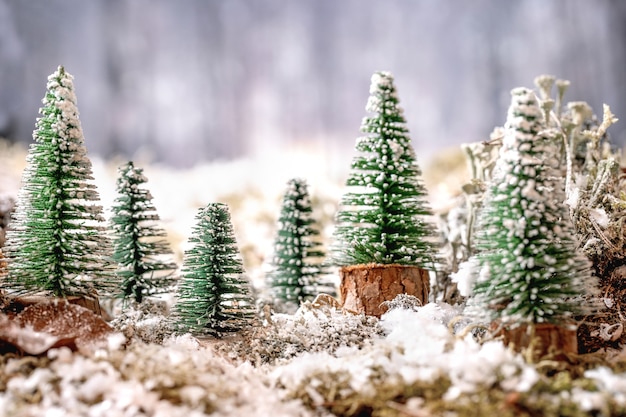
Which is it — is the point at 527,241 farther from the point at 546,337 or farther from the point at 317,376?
the point at 317,376

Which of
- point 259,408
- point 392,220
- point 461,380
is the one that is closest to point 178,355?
point 259,408

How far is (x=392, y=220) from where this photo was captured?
201 cm

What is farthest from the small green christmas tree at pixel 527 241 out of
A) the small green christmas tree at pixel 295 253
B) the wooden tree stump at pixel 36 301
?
the wooden tree stump at pixel 36 301

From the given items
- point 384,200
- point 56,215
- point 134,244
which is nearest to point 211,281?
point 134,244

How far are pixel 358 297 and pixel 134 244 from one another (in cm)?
80

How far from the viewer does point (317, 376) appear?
1.40 meters

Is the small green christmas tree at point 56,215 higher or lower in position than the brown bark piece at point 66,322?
higher

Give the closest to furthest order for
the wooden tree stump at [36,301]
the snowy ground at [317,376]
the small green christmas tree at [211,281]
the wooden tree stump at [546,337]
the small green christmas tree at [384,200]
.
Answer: the snowy ground at [317,376], the wooden tree stump at [546,337], the wooden tree stump at [36,301], the small green christmas tree at [211,281], the small green christmas tree at [384,200]

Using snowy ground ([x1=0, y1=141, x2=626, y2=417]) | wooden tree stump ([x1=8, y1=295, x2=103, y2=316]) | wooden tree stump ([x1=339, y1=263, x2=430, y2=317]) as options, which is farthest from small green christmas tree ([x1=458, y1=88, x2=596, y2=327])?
wooden tree stump ([x1=8, y1=295, x2=103, y2=316])

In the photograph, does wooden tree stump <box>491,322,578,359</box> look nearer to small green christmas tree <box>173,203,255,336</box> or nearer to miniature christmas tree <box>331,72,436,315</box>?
miniature christmas tree <box>331,72,436,315</box>

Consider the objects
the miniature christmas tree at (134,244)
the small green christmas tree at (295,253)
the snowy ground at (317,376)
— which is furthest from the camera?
the small green christmas tree at (295,253)

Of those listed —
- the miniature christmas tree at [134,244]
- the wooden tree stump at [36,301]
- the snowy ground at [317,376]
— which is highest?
the miniature christmas tree at [134,244]

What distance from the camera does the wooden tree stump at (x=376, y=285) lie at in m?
1.93

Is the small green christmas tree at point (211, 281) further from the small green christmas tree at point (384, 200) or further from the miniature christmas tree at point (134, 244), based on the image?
the small green christmas tree at point (384, 200)
